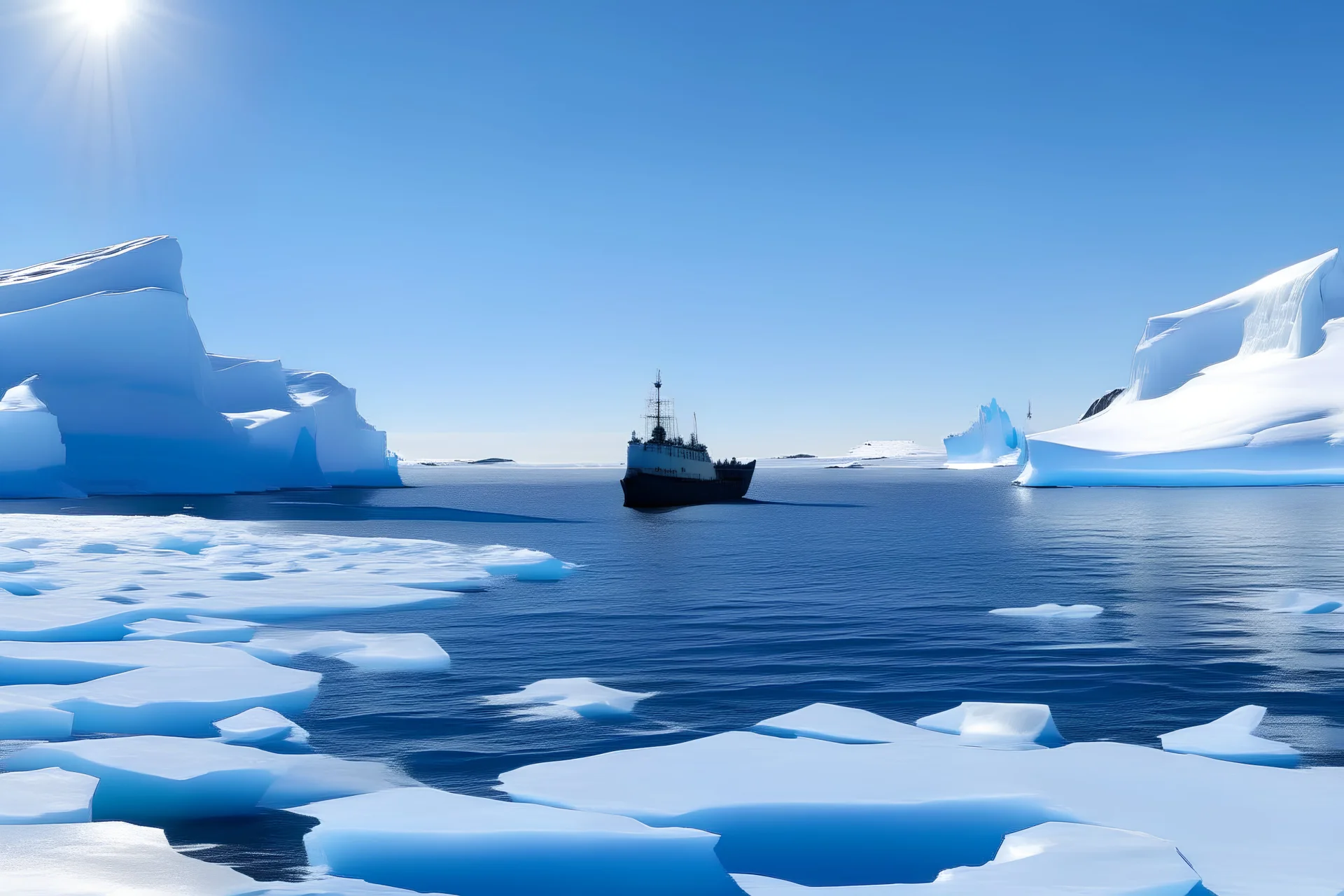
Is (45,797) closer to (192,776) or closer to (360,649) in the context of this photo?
(192,776)

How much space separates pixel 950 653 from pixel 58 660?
1026 cm

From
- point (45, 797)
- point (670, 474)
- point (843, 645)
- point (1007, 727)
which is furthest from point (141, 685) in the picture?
point (670, 474)

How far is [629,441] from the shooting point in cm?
6056

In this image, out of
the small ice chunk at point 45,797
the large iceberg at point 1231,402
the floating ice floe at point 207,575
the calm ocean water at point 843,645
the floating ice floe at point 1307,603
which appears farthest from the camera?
the large iceberg at point 1231,402

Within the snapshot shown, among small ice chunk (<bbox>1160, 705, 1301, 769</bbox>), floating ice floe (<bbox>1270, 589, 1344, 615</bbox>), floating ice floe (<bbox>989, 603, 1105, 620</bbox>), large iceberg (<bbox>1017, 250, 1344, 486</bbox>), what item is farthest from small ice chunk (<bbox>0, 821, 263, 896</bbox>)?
large iceberg (<bbox>1017, 250, 1344, 486</bbox>)

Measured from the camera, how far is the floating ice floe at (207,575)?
12734 mm

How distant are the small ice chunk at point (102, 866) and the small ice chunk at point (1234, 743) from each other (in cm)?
652

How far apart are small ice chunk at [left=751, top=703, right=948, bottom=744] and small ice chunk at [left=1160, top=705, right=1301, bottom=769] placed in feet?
5.95

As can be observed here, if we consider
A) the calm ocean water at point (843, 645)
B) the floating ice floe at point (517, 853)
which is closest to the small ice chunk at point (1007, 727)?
the calm ocean water at point (843, 645)

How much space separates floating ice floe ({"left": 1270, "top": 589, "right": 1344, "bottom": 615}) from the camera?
50.5ft

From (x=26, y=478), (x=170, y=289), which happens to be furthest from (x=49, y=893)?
(x=170, y=289)

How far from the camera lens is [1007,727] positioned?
7668mm

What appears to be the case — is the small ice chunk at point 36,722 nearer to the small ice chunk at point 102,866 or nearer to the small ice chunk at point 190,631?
the small ice chunk at point 102,866

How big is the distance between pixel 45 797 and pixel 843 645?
A: 32.2 feet
